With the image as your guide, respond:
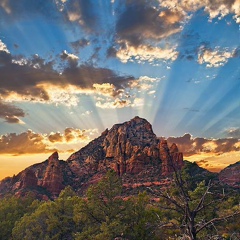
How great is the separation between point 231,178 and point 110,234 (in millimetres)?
100983

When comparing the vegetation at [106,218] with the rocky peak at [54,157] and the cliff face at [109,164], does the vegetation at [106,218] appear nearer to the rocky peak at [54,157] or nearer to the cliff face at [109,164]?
the cliff face at [109,164]

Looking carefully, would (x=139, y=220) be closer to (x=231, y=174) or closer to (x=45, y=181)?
(x=231, y=174)

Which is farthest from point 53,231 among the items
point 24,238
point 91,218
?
point 91,218

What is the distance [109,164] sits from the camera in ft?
532

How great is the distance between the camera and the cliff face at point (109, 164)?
458 feet

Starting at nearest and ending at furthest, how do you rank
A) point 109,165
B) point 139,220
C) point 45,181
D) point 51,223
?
point 139,220 → point 51,223 → point 45,181 → point 109,165

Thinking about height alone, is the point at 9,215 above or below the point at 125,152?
below

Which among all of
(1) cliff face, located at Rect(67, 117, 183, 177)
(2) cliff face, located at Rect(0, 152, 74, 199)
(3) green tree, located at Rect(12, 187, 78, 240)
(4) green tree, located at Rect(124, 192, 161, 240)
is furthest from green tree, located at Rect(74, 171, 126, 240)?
(2) cliff face, located at Rect(0, 152, 74, 199)

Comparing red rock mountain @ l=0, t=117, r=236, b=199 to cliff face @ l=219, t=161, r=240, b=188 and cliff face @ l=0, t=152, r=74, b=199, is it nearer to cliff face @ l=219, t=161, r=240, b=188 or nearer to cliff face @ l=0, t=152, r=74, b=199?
cliff face @ l=0, t=152, r=74, b=199

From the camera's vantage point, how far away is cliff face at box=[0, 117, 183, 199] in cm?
13950

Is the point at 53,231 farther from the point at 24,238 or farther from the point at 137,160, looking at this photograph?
the point at 137,160

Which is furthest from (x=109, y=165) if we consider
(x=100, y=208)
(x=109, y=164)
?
(x=100, y=208)

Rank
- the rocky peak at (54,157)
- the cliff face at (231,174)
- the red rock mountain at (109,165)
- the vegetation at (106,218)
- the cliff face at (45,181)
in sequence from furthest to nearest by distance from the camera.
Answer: the rocky peak at (54,157), the cliff face at (45,181), the red rock mountain at (109,165), the cliff face at (231,174), the vegetation at (106,218)

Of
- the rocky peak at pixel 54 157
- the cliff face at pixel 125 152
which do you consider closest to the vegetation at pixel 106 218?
the cliff face at pixel 125 152
